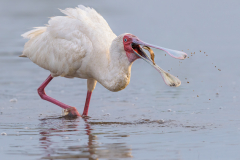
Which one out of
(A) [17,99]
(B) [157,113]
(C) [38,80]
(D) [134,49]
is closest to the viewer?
(D) [134,49]

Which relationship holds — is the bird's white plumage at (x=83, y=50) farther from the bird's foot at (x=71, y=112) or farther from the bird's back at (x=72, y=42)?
the bird's foot at (x=71, y=112)

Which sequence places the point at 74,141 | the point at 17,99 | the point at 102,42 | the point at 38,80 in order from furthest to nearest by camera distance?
1. the point at 38,80
2. the point at 17,99
3. the point at 102,42
4. the point at 74,141

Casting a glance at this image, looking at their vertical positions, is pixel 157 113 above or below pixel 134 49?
below

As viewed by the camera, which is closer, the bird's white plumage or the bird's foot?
the bird's white plumage

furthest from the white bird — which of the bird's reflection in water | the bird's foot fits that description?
the bird's reflection in water

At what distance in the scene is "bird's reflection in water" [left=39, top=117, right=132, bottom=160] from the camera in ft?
18.9

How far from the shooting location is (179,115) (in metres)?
8.83

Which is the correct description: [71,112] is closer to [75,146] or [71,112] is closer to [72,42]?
[72,42]

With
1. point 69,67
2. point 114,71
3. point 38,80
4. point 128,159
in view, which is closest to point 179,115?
point 114,71

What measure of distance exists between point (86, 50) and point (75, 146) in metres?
2.61

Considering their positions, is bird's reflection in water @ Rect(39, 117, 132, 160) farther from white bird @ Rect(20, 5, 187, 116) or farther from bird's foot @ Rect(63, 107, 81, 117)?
bird's foot @ Rect(63, 107, 81, 117)

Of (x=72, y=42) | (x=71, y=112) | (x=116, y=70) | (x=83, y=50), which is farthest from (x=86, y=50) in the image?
(x=71, y=112)

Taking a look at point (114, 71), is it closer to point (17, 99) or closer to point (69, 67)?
point (69, 67)

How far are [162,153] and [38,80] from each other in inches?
330
